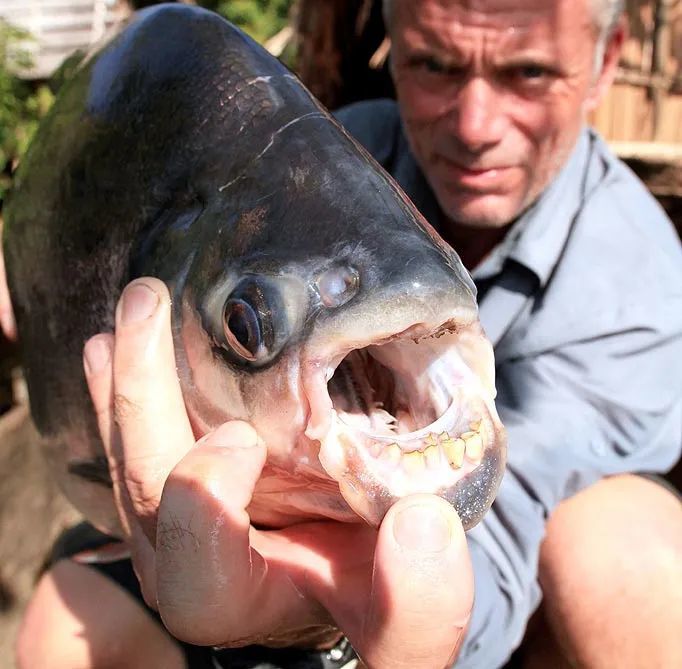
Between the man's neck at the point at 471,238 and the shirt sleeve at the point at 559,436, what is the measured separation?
1.42 feet

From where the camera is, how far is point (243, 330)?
1175mm

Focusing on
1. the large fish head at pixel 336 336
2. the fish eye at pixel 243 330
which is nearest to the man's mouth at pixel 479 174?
the large fish head at pixel 336 336

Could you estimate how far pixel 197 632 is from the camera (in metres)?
1.28

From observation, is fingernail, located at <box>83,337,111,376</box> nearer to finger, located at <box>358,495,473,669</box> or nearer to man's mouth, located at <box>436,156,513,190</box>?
finger, located at <box>358,495,473,669</box>

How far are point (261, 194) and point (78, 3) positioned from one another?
9.08m

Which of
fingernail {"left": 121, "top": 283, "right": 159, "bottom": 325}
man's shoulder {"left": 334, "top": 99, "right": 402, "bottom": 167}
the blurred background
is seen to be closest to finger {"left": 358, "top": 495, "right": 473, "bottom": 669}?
fingernail {"left": 121, "top": 283, "right": 159, "bottom": 325}

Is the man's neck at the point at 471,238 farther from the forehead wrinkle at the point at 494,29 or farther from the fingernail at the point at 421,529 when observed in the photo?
the fingernail at the point at 421,529

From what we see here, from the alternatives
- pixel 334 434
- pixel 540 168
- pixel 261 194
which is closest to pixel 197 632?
pixel 334 434

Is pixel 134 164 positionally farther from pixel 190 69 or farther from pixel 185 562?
pixel 185 562

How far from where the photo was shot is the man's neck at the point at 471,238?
2.54 m

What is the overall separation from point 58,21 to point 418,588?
30.3 feet

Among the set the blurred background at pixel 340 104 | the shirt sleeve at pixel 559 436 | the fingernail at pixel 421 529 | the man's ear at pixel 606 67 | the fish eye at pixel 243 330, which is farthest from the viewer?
the blurred background at pixel 340 104

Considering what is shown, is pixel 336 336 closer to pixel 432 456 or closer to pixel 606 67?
pixel 432 456

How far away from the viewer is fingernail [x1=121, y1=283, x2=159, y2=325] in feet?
4.56
